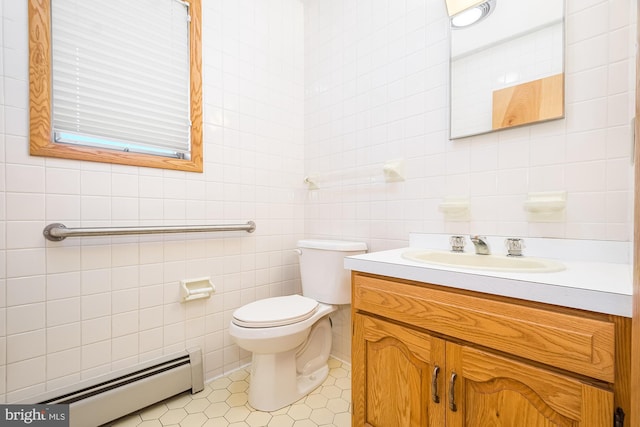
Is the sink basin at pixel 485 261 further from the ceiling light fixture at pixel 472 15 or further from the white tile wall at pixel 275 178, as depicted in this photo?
the ceiling light fixture at pixel 472 15

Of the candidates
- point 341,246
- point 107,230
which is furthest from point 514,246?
point 107,230

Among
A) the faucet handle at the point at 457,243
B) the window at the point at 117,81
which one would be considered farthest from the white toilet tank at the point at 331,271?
the window at the point at 117,81

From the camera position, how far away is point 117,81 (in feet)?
4.33

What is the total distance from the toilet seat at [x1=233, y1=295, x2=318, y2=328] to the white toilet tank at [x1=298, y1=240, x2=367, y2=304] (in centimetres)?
8

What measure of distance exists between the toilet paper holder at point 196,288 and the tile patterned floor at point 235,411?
1.61 ft

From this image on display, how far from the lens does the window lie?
1.14m

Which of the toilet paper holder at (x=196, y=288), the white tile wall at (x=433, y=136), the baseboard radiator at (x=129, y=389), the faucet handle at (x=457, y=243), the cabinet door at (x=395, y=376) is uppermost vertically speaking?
the white tile wall at (x=433, y=136)

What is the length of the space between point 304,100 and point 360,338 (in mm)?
1633

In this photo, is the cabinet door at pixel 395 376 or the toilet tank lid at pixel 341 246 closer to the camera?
the cabinet door at pixel 395 376

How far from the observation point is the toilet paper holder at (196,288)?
1.47m

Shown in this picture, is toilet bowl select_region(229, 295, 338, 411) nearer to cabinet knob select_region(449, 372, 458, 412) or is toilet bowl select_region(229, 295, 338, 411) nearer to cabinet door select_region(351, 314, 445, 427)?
cabinet door select_region(351, 314, 445, 427)

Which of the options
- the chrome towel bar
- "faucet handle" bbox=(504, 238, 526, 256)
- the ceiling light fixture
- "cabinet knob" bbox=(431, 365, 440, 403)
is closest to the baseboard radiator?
the chrome towel bar

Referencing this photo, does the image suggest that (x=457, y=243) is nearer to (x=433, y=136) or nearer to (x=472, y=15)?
(x=433, y=136)

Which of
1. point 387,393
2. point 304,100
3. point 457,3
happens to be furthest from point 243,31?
point 387,393
